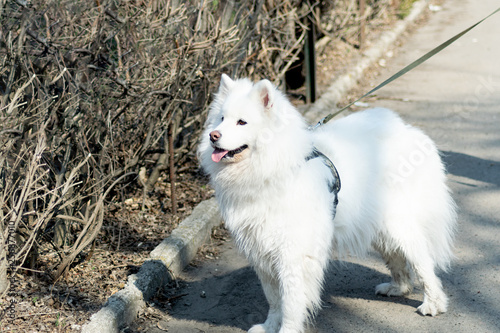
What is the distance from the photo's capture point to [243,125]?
369cm

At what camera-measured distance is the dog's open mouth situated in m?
3.68

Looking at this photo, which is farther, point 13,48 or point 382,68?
point 382,68

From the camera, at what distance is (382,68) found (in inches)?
416

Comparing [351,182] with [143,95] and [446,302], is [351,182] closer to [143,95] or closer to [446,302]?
[446,302]

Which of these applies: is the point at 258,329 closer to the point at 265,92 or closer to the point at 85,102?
the point at 265,92

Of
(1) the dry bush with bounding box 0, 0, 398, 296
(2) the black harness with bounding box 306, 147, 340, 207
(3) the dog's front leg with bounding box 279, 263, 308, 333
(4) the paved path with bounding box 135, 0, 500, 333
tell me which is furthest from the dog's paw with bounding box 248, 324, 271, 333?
(1) the dry bush with bounding box 0, 0, 398, 296

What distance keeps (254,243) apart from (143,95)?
5.18 ft

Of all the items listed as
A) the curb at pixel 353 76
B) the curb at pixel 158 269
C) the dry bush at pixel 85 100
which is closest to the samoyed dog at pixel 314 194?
the curb at pixel 158 269

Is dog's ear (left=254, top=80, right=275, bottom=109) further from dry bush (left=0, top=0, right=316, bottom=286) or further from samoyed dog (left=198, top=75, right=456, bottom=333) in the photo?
dry bush (left=0, top=0, right=316, bottom=286)

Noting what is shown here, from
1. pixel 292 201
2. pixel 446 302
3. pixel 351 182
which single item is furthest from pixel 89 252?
pixel 446 302

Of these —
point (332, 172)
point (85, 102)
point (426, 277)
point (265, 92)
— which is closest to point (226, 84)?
point (265, 92)

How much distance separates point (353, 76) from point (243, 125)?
21.2 ft

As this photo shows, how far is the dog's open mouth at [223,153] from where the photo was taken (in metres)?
3.68

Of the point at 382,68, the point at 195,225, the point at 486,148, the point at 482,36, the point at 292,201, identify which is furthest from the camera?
the point at 482,36
